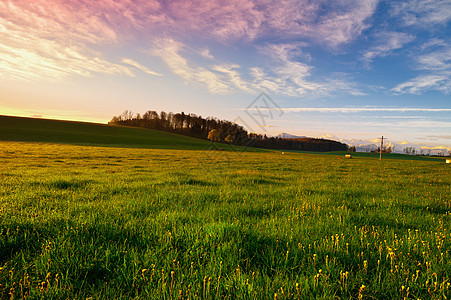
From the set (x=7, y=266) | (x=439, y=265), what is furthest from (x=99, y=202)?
(x=439, y=265)

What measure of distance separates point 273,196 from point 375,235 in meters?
3.53

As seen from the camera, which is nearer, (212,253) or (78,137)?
(212,253)

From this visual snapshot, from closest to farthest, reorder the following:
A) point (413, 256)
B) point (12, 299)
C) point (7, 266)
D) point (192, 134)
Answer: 1. point (12, 299)
2. point (7, 266)
3. point (413, 256)
4. point (192, 134)

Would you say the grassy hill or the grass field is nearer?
the grass field

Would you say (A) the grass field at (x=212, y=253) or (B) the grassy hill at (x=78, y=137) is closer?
(A) the grass field at (x=212, y=253)

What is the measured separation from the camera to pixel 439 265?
123 inches

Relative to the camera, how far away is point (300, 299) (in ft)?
7.70

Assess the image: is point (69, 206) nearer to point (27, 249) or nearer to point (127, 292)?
point (27, 249)

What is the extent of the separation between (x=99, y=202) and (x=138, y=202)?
41.5 inches

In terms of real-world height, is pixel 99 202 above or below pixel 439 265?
below

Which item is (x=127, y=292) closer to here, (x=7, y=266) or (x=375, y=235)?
(x=7, y=266)

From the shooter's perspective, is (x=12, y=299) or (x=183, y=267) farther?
(x=183, y=267)

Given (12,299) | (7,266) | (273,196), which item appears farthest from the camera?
(273,196)

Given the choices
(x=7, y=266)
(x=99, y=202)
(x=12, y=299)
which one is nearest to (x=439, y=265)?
(x=12, y=299)
